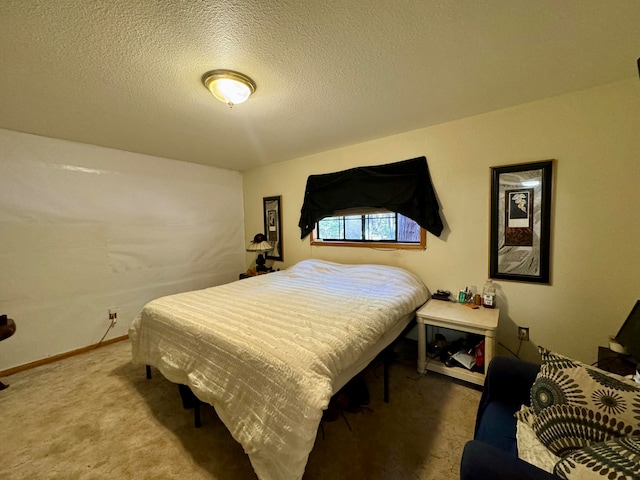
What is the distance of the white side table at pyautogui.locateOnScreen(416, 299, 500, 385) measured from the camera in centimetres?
189

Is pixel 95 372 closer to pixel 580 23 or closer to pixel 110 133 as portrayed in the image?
pixel 110 133

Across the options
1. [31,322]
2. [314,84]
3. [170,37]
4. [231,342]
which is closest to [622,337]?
[231,342]

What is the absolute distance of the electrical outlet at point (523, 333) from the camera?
219 centimetres

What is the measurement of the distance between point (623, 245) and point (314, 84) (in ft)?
8.26

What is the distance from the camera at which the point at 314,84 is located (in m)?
1.77

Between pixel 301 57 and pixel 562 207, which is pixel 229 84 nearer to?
pixel 301 57

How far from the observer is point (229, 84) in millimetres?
1660

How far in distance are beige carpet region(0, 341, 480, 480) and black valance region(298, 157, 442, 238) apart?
158 cm

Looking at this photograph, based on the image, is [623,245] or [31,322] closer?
[623,245]

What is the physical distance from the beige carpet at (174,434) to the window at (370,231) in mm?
1368

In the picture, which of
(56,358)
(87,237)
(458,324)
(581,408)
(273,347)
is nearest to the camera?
(581,408)

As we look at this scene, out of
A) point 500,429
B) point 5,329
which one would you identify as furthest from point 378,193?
point 5,329

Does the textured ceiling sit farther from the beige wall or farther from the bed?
the bed

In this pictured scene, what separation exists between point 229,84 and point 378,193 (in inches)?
72.4
